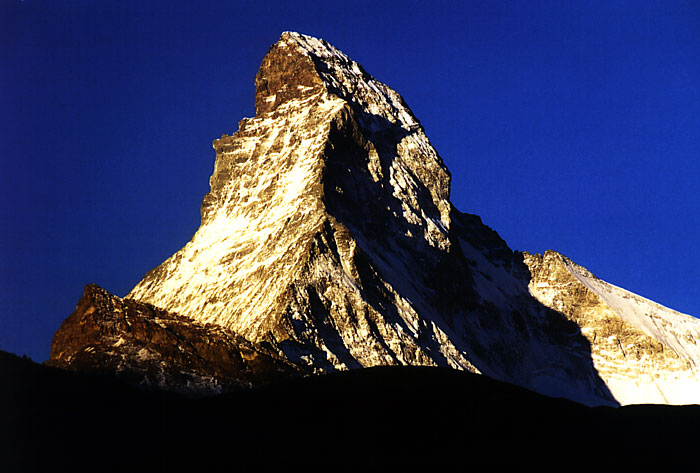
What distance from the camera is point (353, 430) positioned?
58.3 m

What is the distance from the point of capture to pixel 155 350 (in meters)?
132

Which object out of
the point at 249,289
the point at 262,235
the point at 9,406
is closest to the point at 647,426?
the point at 9,406

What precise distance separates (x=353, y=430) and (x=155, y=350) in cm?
7842

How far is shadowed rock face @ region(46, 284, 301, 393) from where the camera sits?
12488 cm

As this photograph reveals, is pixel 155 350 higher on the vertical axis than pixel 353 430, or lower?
higher

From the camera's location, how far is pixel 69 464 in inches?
2023

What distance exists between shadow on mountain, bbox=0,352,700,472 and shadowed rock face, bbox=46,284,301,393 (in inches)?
2036

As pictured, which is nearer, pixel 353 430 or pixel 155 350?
pixel 353 430

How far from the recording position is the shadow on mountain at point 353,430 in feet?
173

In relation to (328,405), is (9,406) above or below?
above

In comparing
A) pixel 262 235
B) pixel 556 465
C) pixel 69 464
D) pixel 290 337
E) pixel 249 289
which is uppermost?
pixel 262 235

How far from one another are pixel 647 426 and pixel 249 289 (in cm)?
11707

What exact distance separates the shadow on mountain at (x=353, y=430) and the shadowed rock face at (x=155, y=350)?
5172cm

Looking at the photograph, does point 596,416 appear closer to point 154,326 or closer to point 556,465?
point 556,465
